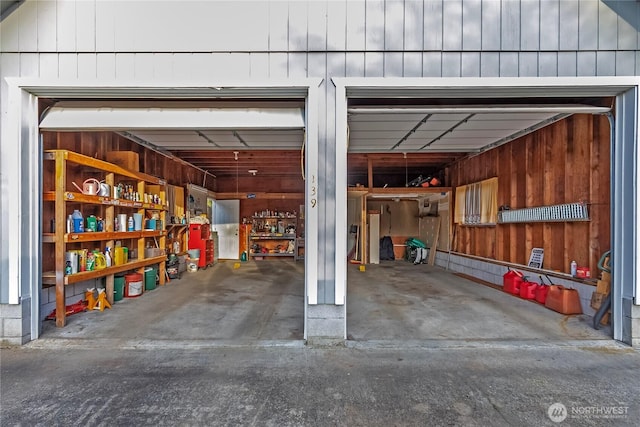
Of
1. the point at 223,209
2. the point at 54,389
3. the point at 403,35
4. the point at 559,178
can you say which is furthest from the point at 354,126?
the point at 223,209

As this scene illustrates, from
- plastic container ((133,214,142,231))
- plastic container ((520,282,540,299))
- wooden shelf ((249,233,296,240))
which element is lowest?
plastic container ((520,282,540,299))

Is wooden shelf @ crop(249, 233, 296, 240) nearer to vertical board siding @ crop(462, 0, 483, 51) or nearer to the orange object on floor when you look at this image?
the orange object on floor

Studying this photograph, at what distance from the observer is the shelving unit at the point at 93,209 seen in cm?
376

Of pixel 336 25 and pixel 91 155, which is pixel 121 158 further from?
pixel 336 25

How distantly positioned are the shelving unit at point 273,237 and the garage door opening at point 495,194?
9.86 feet

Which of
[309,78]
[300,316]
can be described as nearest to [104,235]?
[300,316]

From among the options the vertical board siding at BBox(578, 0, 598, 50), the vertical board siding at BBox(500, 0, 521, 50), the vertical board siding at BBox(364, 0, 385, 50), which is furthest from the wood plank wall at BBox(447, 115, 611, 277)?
the vertical board siding at BBox(364, 0, 385, 50)

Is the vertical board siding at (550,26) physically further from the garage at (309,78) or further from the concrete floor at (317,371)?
the concrete floor at (317,371)

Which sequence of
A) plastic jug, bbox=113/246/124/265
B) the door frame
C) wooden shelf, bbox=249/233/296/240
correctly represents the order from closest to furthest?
the door frame < plastic jug, bbox=113/246/124/265 < wooden shelf, bbox=249/233/296/240

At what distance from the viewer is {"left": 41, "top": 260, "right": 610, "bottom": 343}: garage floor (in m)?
3.44

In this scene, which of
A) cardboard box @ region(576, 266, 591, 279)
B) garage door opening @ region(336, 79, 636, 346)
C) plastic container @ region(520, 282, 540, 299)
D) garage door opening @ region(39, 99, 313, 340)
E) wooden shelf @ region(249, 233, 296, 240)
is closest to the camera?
garage door opening @ region(39, 99, 313, 340)

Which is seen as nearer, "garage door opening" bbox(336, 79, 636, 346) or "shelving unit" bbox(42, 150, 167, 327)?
"garage door opening" bbox(336, 79, 636, 346)

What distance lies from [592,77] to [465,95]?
1174 mm

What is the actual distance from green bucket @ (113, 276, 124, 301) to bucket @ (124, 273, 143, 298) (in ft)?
0.27
